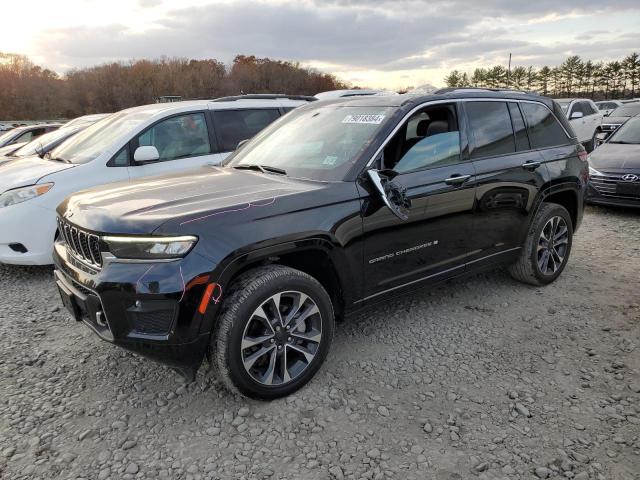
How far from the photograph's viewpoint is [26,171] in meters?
5.31

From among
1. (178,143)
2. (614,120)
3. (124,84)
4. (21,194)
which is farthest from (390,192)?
(124,84)

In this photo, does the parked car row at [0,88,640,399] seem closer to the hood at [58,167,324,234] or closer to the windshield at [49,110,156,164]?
the hood at [58,167,324,234]

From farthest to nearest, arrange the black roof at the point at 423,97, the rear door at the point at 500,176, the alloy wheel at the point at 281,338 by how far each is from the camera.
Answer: the rear door at the point at 500,176, the black roof at the point at 423,97, the alloy wheel at the point at 281,338

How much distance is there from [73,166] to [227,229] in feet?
11.5

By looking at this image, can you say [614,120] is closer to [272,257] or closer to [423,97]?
[423,97]

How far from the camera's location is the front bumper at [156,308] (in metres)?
2.42

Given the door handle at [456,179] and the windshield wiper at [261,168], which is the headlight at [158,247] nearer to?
the windshield wiper at [261,168]

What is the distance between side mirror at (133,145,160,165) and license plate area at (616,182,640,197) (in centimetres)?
680

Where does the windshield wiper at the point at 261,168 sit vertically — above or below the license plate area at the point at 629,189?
above

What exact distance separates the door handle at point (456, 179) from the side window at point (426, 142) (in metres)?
0.12

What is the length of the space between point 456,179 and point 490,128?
2.40 ft

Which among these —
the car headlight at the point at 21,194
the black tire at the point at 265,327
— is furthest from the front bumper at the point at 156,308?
the car headlight at the point at 21,194

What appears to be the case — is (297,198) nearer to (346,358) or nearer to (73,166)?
(346,358)

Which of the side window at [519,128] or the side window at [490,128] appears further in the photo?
the side window at [519,128]
